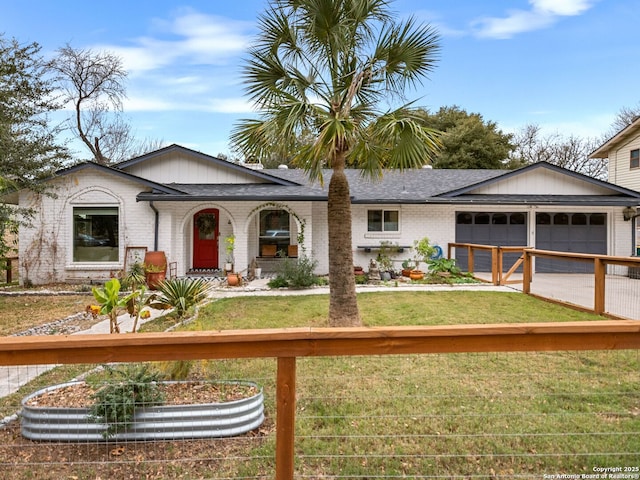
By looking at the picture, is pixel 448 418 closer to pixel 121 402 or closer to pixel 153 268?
pixel 121 402

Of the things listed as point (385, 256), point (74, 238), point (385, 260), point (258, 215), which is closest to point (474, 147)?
point (385, 256)

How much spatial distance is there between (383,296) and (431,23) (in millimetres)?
5866

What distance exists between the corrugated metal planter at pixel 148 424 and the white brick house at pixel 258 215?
9.43 metres

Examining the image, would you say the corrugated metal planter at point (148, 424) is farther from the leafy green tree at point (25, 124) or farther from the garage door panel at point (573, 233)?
the garage door panel at point (573, 233)

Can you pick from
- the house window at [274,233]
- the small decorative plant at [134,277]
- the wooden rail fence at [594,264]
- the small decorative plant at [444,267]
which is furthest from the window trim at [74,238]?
the wooden rail fence at [594,264]

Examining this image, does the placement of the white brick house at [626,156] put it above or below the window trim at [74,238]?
above

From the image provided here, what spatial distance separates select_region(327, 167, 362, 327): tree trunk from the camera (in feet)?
21.4

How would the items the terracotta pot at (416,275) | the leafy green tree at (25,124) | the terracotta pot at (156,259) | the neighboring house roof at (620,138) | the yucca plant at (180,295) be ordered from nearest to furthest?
the yucca plant at (180,295) < the leafy green tree at (25,124) < the terracotta pot at (156,259) < the terracotta pot at (416,275) < the neighboring house roof at (620,138)

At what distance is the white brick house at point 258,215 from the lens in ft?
39.0

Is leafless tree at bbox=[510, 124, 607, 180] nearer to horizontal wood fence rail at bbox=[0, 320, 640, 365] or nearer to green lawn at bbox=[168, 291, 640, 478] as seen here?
green lawn at bbox=[168, 291, 640, 478]

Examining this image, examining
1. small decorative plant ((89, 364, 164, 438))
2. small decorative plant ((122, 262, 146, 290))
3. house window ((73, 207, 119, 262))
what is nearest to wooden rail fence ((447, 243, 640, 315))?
small decorative plant ((89, 364, 164, 438))

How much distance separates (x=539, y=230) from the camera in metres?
14.6

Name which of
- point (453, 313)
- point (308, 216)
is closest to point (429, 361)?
point (453, 313)

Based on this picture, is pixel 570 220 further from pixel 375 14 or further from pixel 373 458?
pixel 373 458
